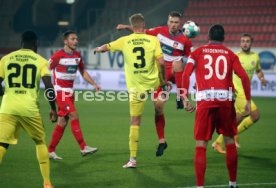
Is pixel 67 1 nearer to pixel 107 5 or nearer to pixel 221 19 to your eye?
pixel 107 5

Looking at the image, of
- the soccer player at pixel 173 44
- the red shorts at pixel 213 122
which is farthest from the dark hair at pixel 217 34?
the soccer player at pixel 173 44

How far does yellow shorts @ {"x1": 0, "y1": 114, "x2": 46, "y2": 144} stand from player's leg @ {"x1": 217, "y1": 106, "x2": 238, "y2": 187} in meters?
2.33

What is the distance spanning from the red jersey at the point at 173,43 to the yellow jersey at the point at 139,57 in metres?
1.42

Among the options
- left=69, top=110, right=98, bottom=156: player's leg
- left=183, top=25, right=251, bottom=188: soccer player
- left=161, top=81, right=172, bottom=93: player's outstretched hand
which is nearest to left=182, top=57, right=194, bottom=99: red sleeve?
left=183, top=25, right=251, bottom=188: soccer player

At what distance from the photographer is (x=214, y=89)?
8.33 metres

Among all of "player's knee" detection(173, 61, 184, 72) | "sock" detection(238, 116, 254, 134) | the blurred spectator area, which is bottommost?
"sock" detection(238, 116, 254, 134)

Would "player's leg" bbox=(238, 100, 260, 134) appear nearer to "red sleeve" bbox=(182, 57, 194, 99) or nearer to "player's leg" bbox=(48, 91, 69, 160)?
"player's leg" bbox=(48, 91, 69, 160)

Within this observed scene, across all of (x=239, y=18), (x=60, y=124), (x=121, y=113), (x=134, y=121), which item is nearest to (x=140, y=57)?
(x=134, y=121)

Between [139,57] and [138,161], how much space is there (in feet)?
5.90

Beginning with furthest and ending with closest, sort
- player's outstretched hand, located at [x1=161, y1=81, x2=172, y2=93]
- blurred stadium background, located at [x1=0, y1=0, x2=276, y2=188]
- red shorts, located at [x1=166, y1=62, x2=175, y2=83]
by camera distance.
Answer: red shorts, located at [x1=166, y1=62, x2=175, y2=83], player's outstretched hand, located at [x1=161, y1=81, x2=172, y2=93], blurred stadium background, located at [x1=0, y1=0, x2=276, y2=188]

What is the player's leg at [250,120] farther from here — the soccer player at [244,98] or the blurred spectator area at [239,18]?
the blurred spectator area at [239,18]

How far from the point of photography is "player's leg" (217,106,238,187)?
8344mm

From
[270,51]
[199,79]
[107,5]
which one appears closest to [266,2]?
[270,51]

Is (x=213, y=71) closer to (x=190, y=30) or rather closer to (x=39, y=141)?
(x=39, y=141)
